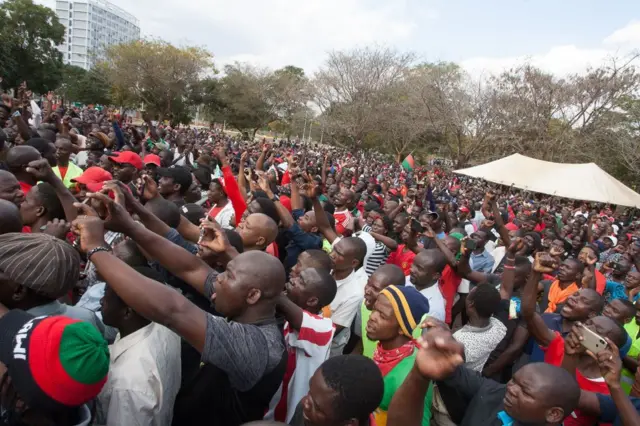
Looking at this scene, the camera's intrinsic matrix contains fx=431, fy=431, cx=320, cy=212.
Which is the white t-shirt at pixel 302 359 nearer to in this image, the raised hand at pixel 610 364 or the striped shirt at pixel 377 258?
the raised hand at pixel 610 364

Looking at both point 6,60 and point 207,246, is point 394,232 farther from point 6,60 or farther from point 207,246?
point 6,60

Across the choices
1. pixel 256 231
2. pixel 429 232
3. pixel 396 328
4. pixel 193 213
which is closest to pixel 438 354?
pixel 396 328

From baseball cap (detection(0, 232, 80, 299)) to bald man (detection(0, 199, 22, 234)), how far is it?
35.8 inches

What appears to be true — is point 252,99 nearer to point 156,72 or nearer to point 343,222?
point 156,72

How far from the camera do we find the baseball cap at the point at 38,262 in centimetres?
161

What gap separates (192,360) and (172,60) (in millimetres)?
39869

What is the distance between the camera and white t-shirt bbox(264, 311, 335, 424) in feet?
7.44

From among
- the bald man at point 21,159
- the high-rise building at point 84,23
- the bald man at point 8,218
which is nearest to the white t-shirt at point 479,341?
the bald man at point 8,218

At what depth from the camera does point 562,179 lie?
1216 cm

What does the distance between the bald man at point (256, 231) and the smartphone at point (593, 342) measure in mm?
2026

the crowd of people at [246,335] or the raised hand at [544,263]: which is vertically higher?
the raised hand at [544,263]

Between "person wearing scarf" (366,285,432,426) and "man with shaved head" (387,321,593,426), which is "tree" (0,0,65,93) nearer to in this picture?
"person wearing scarf" (366,285,432,426)

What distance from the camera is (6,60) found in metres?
31.8

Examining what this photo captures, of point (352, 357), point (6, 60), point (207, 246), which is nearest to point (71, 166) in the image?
point (207, 246)
